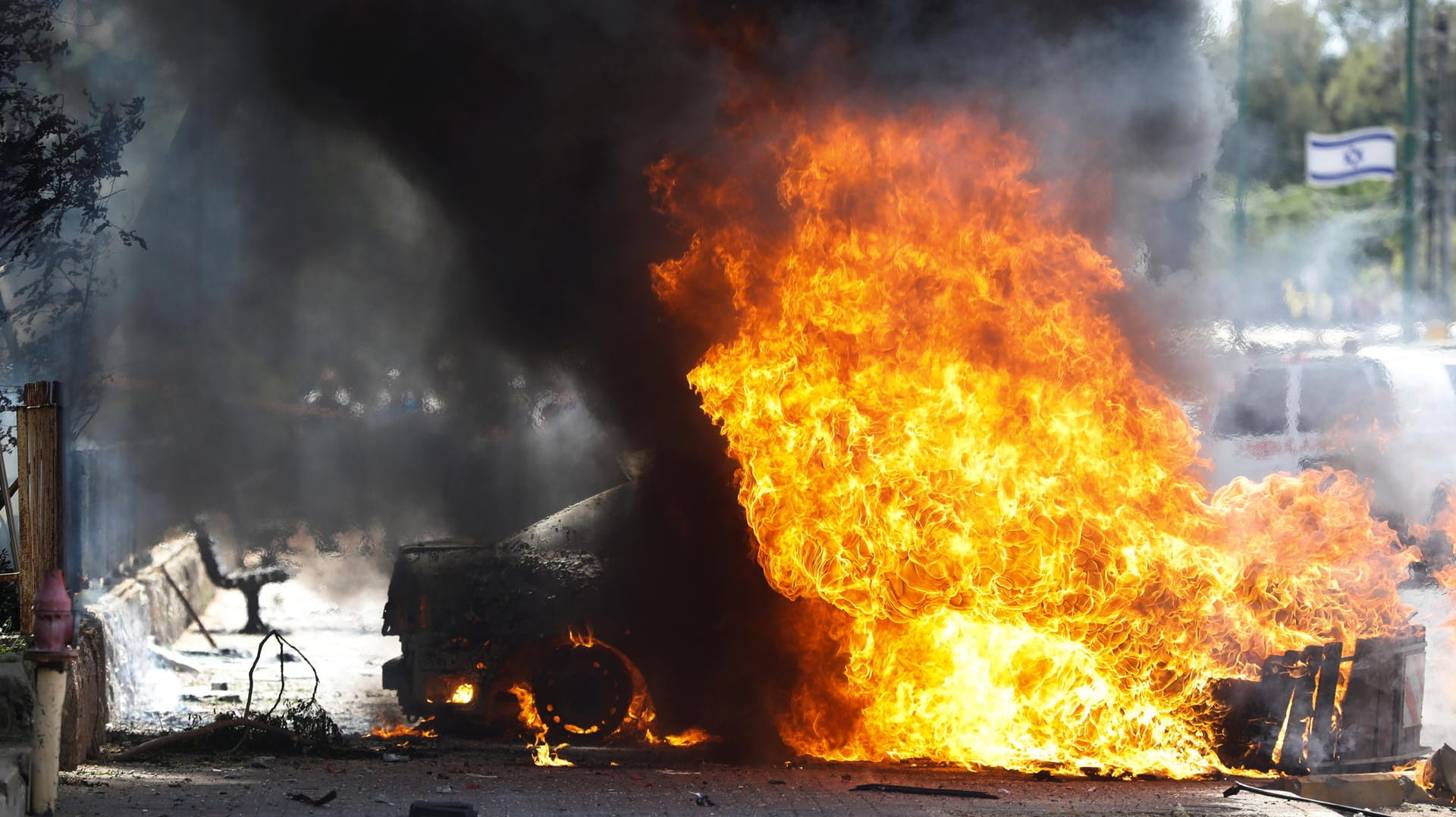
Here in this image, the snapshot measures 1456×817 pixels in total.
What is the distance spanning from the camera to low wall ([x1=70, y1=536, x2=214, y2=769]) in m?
6.96

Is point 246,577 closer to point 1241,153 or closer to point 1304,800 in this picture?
point 1304,800

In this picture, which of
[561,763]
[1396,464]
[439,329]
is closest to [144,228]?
[439,329]

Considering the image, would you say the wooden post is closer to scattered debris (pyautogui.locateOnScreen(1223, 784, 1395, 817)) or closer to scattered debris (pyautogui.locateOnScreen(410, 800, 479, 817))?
scattered debris (pyautogui.locateOnScreen(410, 800, 479, 817))

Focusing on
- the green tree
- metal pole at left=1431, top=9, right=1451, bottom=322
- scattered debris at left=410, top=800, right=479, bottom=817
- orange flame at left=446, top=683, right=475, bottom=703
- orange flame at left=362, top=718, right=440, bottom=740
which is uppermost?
metal pole at left=1431, top=9, right=1451, bottom=322

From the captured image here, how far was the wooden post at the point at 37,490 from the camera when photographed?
656cm

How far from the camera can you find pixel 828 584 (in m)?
7.64

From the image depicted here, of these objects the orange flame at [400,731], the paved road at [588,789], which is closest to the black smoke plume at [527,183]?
the paved road at [588,789]

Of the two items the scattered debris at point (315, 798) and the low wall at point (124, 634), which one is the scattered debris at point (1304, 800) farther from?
the low wall at point (124, 634)

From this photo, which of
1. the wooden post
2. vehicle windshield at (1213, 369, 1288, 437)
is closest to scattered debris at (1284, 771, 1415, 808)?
vehicle windshield at (1213, 369, 1288, 437)

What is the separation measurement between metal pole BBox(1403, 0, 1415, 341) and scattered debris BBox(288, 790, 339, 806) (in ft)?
64.1

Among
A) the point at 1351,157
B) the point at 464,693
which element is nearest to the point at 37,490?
the point at 464,693

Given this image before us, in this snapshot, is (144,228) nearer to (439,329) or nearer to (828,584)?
(439,329)

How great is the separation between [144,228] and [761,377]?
534 cm

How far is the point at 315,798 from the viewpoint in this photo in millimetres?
6457
